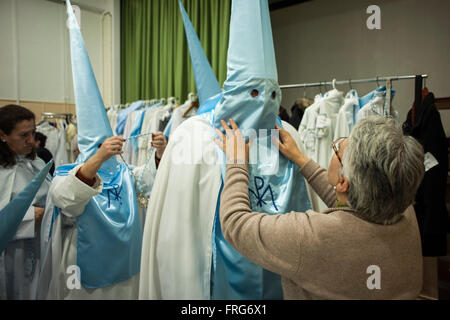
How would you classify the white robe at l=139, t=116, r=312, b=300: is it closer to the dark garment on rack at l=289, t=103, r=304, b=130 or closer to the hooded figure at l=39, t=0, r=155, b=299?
the hooded figure at l=39, t=0, r=155, b=299

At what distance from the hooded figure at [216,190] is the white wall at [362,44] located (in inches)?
69.2

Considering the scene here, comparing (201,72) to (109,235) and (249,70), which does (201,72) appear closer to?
(249,70)

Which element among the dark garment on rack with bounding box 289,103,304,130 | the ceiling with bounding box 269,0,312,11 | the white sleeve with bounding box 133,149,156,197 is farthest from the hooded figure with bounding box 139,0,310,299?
the ceiling with bounding box 269,0,312,11

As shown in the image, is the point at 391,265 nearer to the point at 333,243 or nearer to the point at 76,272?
the point at 333,243

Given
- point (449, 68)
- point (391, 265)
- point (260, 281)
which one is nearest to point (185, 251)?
point (260, 281)

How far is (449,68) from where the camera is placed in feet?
6.74

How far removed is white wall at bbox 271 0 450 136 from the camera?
2.11 m

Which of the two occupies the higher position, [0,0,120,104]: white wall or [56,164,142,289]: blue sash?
[0,0,120,104]: white wall

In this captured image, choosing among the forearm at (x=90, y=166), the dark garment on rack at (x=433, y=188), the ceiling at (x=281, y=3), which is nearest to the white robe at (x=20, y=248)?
the forearm at (x=90, y=166)

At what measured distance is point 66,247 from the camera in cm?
119

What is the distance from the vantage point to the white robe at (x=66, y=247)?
104 centimetres

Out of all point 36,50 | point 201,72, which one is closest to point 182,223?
point 36,50

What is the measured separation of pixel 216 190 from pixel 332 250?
13.4 inches

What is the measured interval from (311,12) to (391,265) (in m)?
2.54
